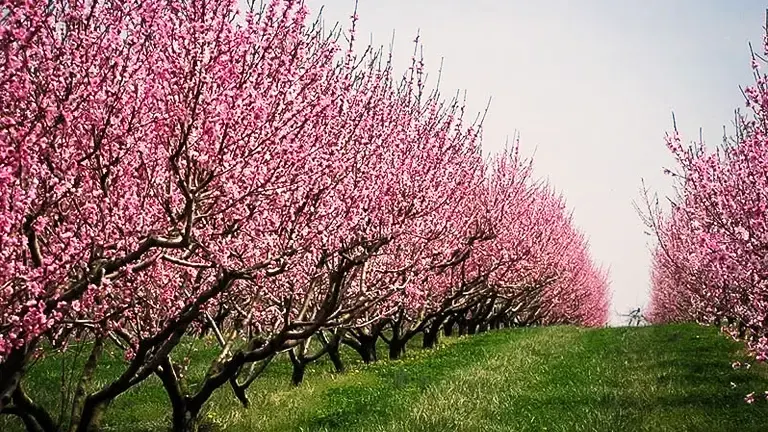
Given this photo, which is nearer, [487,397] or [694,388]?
[487,397]

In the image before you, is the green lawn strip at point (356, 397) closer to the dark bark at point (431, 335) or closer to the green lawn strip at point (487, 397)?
the green lawn strip at point (487, 397)

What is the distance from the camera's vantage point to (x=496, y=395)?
14.8 meters

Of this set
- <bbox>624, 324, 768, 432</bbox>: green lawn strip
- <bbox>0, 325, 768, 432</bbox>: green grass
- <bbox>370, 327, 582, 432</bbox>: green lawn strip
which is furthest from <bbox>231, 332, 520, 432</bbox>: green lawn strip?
<bbox>624, 324, 768, 432</bbox>: green lawn strip

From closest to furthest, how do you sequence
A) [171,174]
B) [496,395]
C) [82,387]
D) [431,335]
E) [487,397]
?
1. [171,174]
2. [82,387]
3. [487,397]
4. [496,395]
5. [431,335]

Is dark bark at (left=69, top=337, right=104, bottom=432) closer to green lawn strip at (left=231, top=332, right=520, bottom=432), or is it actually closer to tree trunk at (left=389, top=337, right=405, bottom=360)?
green lawn strip at (left=231, top=332, right=520, bottom=432)

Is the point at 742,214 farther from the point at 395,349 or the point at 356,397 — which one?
the point at 395,349

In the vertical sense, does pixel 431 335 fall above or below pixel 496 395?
above

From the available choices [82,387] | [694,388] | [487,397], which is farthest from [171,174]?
[694,388]

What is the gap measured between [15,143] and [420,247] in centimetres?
953

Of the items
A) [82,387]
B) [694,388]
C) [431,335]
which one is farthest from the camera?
[431,335]

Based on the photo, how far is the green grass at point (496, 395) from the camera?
12391 millimetres

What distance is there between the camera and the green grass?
12391 mm

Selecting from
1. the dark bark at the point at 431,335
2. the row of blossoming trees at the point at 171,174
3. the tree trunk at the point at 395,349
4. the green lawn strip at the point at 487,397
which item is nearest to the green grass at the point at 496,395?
the green lawn strip at the point at 487,397

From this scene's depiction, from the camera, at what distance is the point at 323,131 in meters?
10.8
